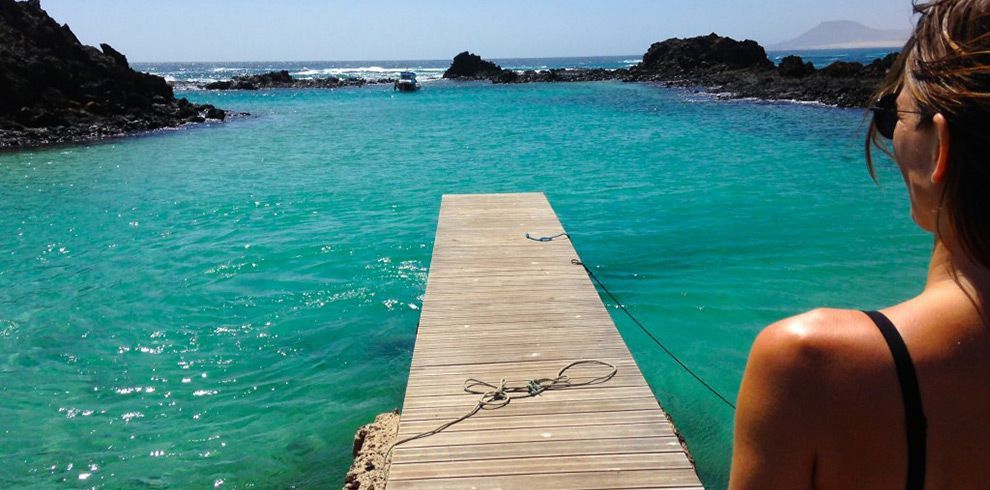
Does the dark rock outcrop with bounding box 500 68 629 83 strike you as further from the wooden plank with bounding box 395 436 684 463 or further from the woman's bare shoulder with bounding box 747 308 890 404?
the woman's bare shoulder with bounding box 747 308 890 404

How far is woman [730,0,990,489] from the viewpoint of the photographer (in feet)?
3.49

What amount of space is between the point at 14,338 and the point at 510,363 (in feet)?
23.3

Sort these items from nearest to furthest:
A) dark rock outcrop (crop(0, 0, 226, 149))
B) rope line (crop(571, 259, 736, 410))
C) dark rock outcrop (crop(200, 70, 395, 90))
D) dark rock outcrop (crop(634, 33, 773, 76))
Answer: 1. rope line (crop(571, 259, 736, 410))
2. dark rock outcrop (crop(0, 0, 226, 149))
3. dark rock outcrop (crop(634, 33, 773, 76))
4. dark rock outcrop (crop(200, 70, 395, 90))

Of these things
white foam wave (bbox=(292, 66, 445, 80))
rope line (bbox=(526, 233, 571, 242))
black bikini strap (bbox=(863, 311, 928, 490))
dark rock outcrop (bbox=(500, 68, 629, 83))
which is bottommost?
rope line (bbox=(526, 233, 571, 242))

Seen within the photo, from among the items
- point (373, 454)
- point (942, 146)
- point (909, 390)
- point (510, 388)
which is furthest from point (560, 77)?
point (909, 390)

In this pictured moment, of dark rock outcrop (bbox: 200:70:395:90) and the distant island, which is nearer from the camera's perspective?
the distant island

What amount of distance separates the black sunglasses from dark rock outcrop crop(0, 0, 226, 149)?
1171 inches

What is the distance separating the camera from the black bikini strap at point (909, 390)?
42.3 inches

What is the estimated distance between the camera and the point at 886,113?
1271 mm

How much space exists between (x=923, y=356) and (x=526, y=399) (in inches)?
143

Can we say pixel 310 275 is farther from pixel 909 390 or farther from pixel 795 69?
pixel 795 69

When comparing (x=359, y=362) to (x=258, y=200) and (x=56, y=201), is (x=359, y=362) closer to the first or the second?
(x=258, y=200)

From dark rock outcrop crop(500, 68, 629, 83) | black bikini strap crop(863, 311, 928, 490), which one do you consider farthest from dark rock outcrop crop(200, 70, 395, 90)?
black bikini strap crop(863, 311, 928, 490)

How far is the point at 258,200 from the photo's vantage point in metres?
16.2
